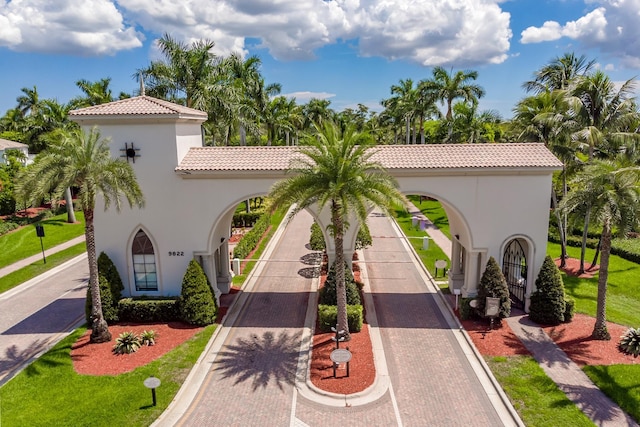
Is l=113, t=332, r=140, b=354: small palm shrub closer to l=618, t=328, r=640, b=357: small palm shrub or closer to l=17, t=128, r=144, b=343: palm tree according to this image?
l=17, t=128, r=144, b=343: palm tree

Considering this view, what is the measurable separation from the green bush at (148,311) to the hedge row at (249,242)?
8.55 meters

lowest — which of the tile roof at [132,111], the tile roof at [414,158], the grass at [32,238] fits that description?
the grass at [32,238]

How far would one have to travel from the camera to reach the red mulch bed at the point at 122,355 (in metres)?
15.5

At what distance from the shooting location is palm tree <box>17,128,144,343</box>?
1557 cm

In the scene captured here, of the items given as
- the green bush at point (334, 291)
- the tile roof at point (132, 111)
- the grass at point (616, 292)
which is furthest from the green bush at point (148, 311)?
the grass at point (616, 292)

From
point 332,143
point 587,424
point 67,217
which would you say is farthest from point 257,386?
point 67,217

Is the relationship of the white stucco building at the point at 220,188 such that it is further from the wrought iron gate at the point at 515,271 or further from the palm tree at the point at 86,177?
the palm tree at the point at 86,177

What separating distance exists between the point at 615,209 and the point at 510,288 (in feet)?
23.0

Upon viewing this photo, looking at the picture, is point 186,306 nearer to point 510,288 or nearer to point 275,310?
point 275,310

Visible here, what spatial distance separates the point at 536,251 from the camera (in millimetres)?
19359

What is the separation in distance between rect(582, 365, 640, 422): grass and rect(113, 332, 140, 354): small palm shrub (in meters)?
16.3

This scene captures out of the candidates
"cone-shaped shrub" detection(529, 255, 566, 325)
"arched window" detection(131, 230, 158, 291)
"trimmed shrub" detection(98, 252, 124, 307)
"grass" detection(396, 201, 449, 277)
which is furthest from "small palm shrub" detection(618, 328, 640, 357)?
"trimmed shrub" detection(98, 252, 124, 307)

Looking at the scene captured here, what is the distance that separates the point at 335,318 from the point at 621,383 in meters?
9.95

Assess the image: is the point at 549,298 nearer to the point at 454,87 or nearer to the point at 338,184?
the point at 338,184
